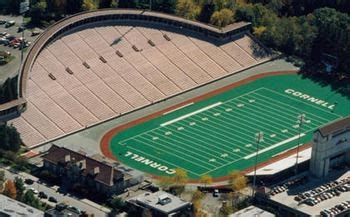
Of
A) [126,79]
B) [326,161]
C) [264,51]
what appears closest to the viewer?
Result: [326,161]

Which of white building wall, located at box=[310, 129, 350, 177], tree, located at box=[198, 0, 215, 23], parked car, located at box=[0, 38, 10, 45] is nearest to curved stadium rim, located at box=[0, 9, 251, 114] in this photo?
tree, located at box=[198, 0, 215, 23]

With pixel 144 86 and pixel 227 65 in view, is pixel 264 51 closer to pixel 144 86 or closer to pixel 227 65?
pixel 227 65

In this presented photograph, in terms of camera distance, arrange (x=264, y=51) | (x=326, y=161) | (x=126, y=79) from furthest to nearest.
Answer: (x=264, y=51), (x=126, y=79), (x=326, y=161)

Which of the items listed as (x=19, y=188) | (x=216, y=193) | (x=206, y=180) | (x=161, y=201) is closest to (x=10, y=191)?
(x=19, y=188)

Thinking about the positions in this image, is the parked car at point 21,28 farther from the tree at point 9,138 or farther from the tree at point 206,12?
the tree at point 9,138

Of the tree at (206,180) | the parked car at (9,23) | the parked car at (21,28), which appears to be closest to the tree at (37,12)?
the parked car at (21,28)

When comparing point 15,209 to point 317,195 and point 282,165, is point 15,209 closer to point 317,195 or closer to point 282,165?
point 317,195

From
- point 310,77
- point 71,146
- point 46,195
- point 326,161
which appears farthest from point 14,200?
point 310,77

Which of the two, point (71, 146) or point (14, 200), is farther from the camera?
point (71, 146)
